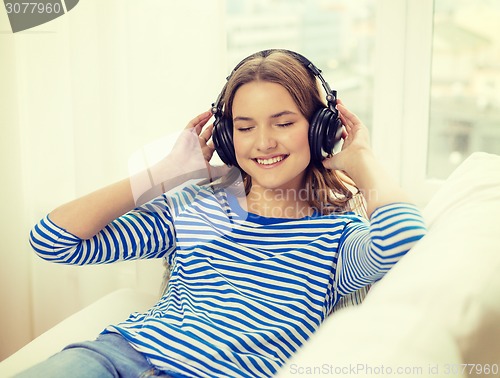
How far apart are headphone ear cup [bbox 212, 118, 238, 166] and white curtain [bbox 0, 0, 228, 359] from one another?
1.56 feet

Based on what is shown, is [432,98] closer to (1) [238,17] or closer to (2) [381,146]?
(2) [381,146]

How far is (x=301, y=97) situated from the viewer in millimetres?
1268

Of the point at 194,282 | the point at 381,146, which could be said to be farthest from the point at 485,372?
the point at 381,146

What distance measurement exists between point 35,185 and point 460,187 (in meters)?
1.26

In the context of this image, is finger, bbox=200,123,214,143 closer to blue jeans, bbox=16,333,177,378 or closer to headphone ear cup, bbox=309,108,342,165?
headphone ear cup, bbox=309,108,342,165

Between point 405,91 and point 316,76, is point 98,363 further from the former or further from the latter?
point 405,91

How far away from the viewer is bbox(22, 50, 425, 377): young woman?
1.14 metres

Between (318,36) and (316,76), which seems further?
(318,36)

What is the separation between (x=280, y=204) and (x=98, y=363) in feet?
1.63

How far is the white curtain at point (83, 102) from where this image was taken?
5.79 ft

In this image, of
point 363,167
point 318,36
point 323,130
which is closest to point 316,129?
point 323,130

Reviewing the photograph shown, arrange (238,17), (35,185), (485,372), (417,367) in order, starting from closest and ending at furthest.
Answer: (417,367), (485,372), (35,185), (238,17)

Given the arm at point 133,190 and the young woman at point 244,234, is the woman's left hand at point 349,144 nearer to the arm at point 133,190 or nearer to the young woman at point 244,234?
the young woman at point 244,234

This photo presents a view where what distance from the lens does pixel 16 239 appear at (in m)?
1.91
